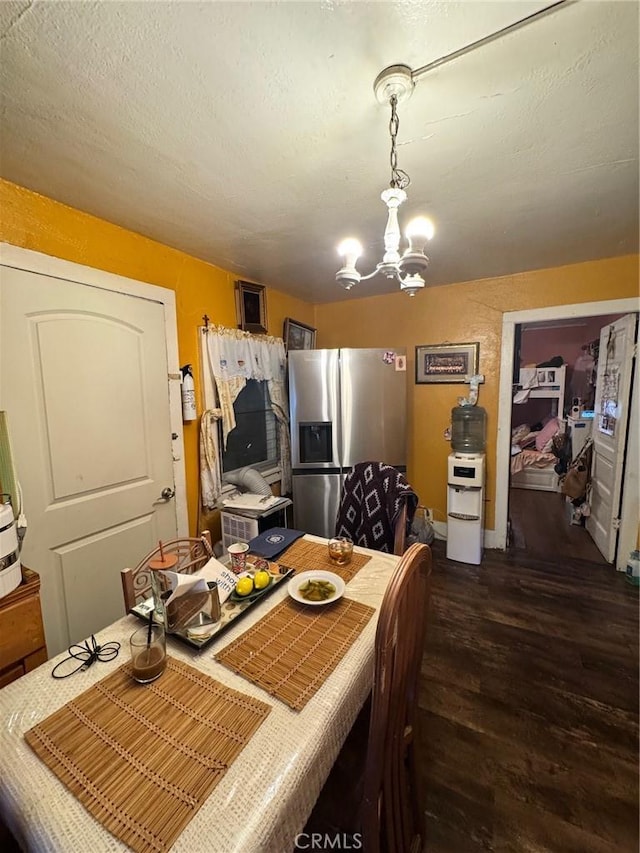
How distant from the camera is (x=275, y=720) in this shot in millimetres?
782

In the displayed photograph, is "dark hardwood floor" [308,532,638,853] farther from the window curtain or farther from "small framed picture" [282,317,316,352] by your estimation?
"small framed picture" [282,317,316,352]

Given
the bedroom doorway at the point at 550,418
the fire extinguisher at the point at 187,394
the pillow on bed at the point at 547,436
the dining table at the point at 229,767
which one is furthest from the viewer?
the pillow on bed at the point at 547,436

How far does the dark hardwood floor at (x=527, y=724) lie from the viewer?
1.15 meters

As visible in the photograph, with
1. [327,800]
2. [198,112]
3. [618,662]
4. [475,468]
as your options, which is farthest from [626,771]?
[198,112]

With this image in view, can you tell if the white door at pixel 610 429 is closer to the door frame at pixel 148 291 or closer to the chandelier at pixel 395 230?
the chandelier at pixel 395 230

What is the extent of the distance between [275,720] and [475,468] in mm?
2414

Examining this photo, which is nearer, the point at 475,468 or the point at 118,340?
the point at 118,340

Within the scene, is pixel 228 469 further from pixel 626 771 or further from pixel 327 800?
pixel 626 771

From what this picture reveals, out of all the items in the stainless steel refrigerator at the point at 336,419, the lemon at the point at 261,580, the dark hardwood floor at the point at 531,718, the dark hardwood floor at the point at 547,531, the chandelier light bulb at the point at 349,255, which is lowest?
the dark hardwood floor at the point at 531,718

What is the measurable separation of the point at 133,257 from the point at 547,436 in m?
5.51

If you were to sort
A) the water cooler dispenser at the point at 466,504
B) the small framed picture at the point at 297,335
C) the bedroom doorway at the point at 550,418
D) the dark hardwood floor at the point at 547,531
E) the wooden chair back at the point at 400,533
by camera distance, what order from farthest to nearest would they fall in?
the bedroom doorway at the point at 550,418, the small framed picture at the point at 297,335, the dark hardwood floor at the point at 547,531, the water cooler dispenser at the point at 466,504, the wooden chair back at the point at 400,533

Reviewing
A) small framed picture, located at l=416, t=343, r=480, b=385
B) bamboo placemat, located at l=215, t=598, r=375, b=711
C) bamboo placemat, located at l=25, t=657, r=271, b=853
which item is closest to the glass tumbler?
bamboo placemat, located at l=215, t=598, r=375, b=711

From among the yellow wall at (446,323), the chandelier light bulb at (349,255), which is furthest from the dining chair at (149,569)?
the yellow wall at (446,323)

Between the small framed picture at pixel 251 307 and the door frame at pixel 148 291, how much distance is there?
0.59 meters
